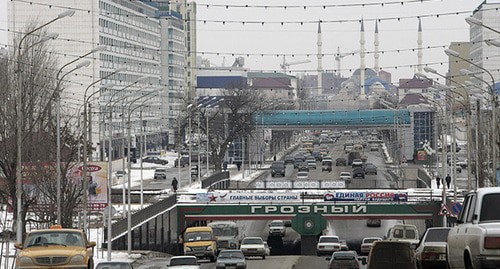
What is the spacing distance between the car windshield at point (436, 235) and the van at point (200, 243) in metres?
29.9

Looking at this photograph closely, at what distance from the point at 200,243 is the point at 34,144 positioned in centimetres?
948

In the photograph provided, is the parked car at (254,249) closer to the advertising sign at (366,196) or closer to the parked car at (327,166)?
the advertising sign at (366,196)

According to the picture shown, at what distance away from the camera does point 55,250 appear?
98.4ft

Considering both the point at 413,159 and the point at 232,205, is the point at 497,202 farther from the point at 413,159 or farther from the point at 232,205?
the point at 413,159

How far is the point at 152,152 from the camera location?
164 m

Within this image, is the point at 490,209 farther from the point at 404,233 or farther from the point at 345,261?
the point at 404,233

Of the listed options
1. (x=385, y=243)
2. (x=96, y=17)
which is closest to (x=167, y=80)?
(x=96, y=17)

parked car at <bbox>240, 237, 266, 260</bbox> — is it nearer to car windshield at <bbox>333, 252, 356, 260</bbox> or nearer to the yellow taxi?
car windshield at <bbox>333, 252, 356, 260</bbox>

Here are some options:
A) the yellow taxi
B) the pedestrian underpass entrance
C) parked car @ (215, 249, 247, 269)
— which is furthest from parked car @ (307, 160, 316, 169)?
the yellow taxi

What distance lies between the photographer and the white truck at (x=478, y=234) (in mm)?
18125

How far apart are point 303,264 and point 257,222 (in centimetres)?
4424

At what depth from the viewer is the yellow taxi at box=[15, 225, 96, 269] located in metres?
29.7

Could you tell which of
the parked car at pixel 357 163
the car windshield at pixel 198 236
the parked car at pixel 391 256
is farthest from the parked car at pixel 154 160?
the parked car at pixel 391 256

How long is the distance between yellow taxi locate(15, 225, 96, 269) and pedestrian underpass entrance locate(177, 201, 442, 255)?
49.1 meters
